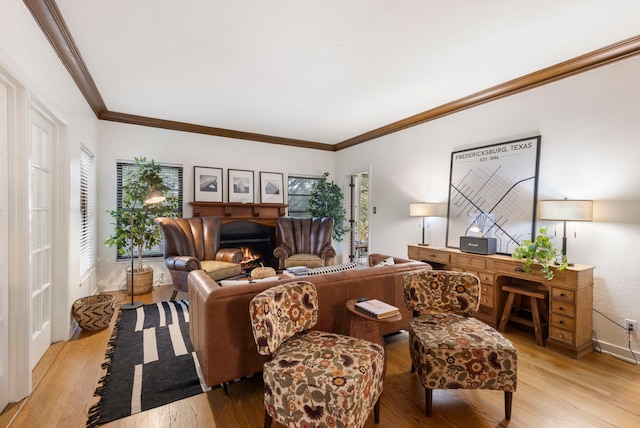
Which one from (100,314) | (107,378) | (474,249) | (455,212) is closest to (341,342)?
(107,378)

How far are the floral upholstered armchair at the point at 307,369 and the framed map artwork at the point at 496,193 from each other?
99.1 inches

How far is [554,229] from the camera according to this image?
300 centimetres

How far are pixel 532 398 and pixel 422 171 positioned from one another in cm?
315

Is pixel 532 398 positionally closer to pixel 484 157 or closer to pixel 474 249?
pixel 474 249

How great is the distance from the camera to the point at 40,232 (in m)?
2.43

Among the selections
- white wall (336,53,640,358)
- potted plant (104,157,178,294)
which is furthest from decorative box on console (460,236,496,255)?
potted plant (104,157,178,294)

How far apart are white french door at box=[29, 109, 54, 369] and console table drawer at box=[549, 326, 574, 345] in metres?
4.35

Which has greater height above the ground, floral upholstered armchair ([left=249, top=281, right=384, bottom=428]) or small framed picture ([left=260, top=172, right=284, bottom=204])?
small framed picture ([left=260, top=172, right=284, bottom=204])

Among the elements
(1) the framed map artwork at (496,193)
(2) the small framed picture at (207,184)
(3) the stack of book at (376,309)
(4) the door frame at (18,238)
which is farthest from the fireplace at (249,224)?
(3) the stack of book at (376,309)

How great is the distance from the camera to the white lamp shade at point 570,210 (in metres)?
2.55

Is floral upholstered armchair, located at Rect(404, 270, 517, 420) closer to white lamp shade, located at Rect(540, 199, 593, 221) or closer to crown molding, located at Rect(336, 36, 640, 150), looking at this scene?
white lamp shade, located at Rect(540, 199, 593, 221)

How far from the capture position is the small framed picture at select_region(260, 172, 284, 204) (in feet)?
18.7

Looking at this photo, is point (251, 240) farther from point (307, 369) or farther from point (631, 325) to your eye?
point (631, 325)

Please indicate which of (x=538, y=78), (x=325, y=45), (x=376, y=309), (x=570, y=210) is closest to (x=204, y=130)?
(x=325, y=45)
